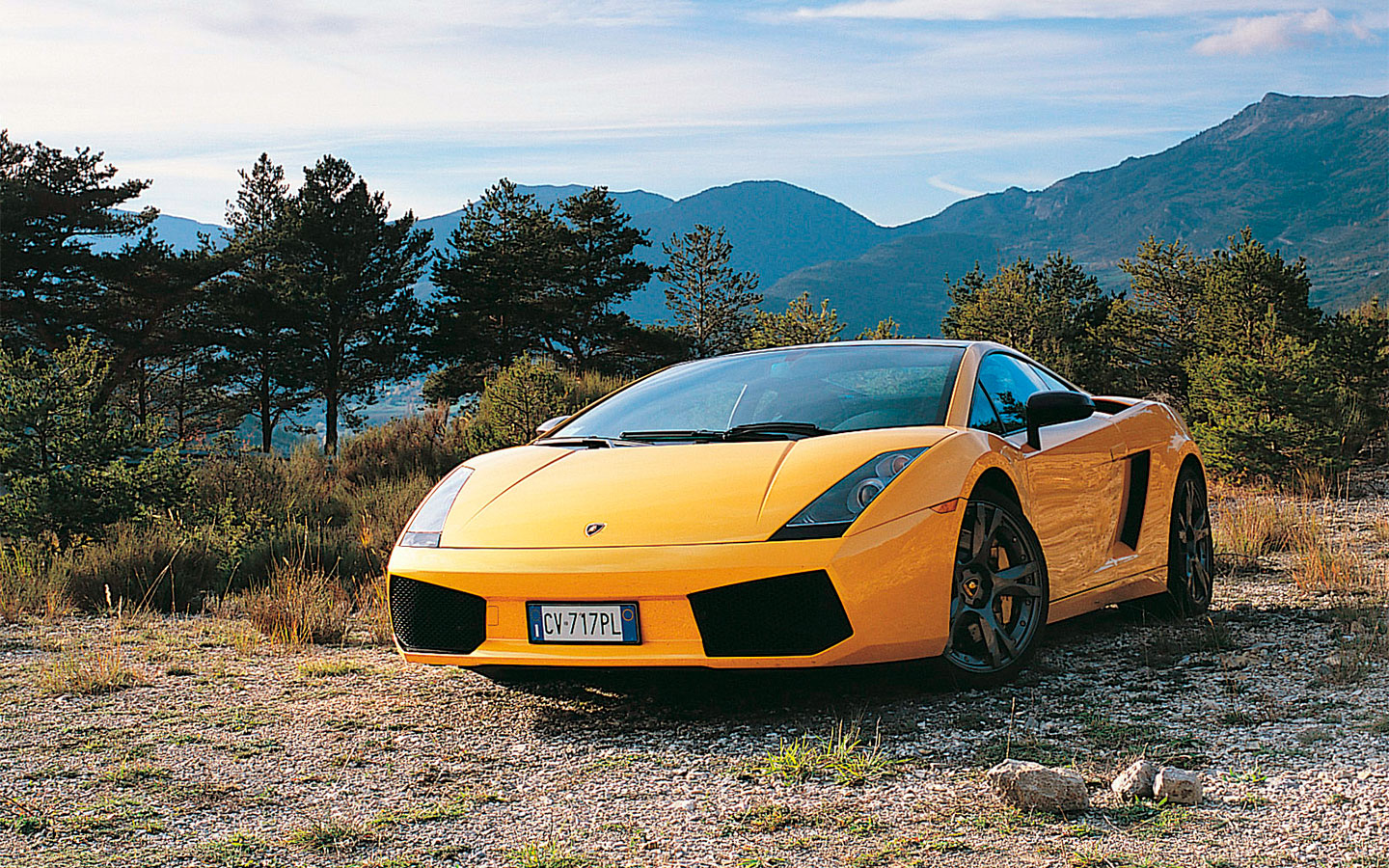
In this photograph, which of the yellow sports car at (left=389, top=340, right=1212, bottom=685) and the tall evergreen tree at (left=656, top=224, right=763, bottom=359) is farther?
the tall evergreen tree at (left=656, top=224, right=763, bottom=359)

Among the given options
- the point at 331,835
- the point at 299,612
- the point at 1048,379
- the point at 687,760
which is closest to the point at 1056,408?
the point at 1048,379

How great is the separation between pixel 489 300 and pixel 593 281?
4887 mm

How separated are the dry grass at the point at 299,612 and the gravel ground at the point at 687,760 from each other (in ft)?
0.95

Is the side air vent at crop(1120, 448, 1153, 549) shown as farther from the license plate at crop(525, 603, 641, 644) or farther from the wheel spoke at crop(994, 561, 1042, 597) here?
the license plate at crop(525, 603, 641, 644)

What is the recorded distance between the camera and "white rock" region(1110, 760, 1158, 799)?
3039 mm

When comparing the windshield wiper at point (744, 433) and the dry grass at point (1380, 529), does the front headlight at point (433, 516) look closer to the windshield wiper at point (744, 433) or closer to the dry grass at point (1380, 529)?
the windshield wiper at point (744, 433)

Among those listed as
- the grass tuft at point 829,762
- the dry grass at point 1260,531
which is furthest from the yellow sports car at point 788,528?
the dry grass at point 1260,531

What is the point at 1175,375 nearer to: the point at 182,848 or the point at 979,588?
the point at 979,588

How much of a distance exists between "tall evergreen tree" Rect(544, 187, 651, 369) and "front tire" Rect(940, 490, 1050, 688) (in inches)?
1816

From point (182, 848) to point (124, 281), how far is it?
4532 centimetres

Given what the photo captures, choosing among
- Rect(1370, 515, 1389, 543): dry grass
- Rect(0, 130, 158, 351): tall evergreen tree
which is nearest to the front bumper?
Rect(1370, 515, 1389, 543): dry grass

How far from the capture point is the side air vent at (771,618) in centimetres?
358

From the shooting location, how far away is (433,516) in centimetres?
429

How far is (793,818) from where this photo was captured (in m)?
2.96
